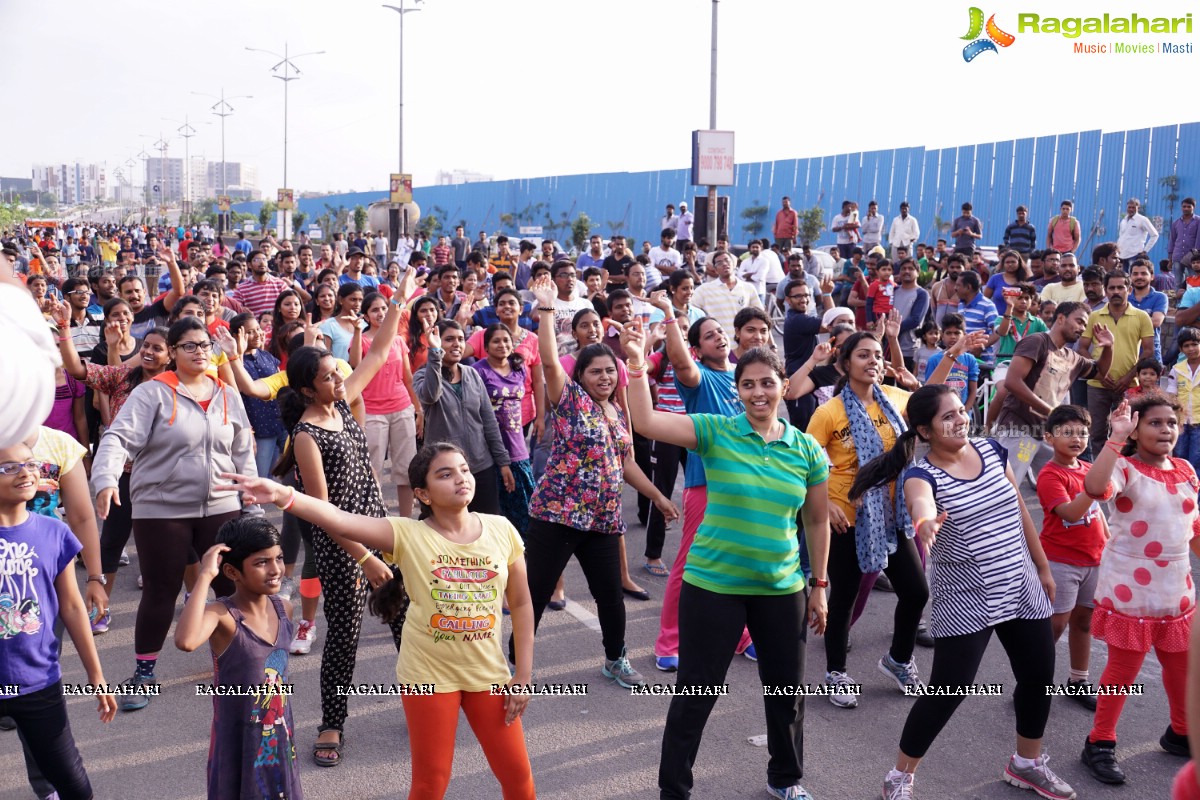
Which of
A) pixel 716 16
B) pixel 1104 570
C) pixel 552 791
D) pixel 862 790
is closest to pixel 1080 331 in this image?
pixel 1104 570

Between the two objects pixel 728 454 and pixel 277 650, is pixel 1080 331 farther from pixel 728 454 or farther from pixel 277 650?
→ pixel 277 650

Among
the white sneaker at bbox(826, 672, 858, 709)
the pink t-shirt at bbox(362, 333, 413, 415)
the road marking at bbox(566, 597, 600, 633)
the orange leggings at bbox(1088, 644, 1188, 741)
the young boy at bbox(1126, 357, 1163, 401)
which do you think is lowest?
the road marking at bbox(566, 597, 600, 633)

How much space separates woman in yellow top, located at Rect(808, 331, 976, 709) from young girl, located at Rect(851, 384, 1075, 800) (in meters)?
0.67

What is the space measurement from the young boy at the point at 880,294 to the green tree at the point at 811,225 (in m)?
15.1

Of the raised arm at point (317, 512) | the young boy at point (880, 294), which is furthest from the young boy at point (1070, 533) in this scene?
the young boy at point (880, 294)

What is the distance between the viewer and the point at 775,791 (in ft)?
13.7

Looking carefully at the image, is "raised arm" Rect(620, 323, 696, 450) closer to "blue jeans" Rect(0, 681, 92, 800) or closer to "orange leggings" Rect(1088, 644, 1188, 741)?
"orange leggings" Rect(1088, 644, 1188, 741)

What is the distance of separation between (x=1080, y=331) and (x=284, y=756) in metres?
6.38

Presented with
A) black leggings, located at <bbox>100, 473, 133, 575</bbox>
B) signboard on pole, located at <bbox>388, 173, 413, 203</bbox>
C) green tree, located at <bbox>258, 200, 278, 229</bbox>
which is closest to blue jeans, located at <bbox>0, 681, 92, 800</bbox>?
black leggings, located at <bbox>100, 473, 133, 575</bbox>

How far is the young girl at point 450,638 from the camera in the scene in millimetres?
3525

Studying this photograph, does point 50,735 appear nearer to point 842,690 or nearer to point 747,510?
point 747,510

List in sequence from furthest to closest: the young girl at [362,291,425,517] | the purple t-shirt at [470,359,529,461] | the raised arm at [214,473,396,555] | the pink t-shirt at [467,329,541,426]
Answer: the pink t-shirt at [467,329,541,426] < the young girl at [362,291,425,517] < the purple t-shirt at [470,359,529,461] < the raised arm at [214,473,396,555]

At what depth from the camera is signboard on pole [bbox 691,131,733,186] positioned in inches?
690

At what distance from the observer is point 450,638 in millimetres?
3586
